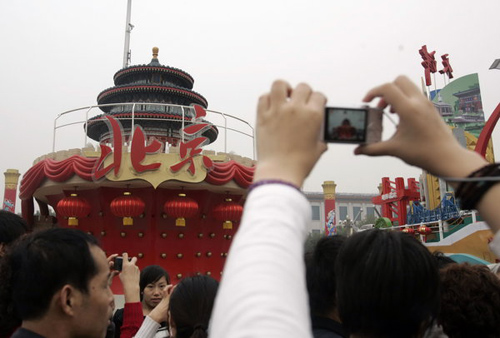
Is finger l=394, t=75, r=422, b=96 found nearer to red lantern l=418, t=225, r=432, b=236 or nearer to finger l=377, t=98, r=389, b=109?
finger l=377, t=98, r=389, b=109

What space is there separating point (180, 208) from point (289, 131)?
9.21m

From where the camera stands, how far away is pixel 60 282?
1879 millimetres

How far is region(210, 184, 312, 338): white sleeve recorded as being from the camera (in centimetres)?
76

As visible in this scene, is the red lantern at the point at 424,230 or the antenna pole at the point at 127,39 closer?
the antenna pole at the point at 127,39

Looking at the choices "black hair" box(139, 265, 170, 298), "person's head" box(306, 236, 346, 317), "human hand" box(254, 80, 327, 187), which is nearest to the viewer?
"human hand" box(254, 80, 327, 187)

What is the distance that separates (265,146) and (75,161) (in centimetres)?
994

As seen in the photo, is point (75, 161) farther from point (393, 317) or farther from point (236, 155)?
point (393, 317)

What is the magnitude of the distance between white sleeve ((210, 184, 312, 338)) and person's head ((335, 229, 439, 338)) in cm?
66

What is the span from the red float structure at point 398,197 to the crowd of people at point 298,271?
20703 mm

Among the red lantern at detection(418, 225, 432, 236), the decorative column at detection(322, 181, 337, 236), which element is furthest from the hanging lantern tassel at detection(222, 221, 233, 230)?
the decorative column at detection(322, 181, 337, 236)

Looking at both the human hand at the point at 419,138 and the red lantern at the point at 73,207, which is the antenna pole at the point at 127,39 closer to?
the red lantern at the point at 73,207

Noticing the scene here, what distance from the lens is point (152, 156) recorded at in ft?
32.8

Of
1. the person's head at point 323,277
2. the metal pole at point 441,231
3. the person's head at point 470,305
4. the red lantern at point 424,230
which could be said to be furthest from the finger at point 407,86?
the red lantern at point 424,230

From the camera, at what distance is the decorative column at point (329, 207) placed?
24.5 meters
